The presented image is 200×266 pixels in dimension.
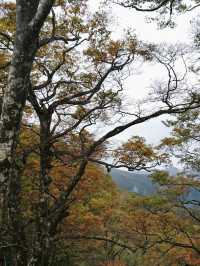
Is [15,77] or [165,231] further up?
[15,77]

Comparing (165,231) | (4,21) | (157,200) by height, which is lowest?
(165,231)

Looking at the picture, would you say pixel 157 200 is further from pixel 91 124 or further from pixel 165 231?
pixel 91 124

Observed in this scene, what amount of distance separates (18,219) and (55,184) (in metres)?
8.20

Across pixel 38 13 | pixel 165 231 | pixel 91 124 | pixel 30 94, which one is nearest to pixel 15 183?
pixel 30 94

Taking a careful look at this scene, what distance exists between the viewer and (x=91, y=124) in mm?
11320

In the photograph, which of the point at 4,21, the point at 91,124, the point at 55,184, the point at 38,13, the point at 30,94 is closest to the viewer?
the point at 38,13

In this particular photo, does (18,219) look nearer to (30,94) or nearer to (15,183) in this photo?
(15,183)

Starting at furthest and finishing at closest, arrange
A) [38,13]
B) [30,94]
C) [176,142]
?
[176,142] → [30,94] → [38,13]

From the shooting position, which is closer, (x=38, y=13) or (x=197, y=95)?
(x=38, y=13)

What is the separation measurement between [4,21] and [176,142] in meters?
7.50

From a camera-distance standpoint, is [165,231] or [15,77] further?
[165,231]

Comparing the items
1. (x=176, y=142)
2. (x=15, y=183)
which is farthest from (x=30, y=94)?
(x=176, y=142)

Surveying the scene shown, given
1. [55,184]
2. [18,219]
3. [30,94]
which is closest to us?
[18,219]

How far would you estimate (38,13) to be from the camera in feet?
14.4
